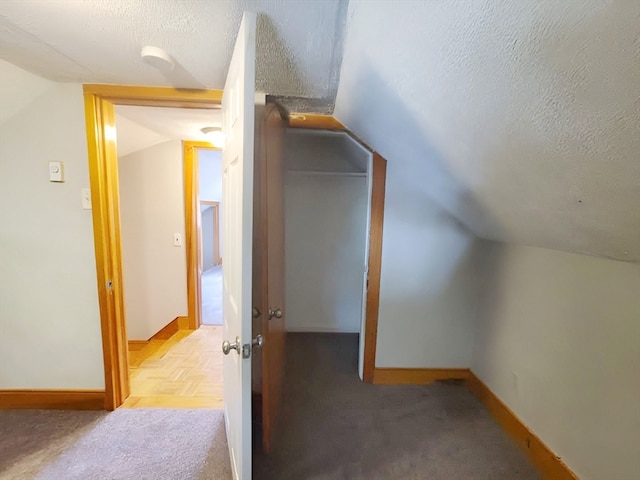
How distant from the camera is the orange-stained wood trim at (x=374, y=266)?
2.01 m

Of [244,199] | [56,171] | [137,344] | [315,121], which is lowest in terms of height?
[137,344]

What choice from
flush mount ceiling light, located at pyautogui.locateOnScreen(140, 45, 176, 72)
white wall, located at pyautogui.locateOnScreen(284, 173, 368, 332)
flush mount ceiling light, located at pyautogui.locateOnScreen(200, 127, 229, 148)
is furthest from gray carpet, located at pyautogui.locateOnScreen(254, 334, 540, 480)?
flush mount ceiling light, located at pyautogui.locateOnScreen(200, 127, 229, 148)

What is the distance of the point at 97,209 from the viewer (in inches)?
65.3

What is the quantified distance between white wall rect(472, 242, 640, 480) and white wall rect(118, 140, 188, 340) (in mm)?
2901

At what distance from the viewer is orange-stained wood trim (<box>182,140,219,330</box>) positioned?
9.41 ft

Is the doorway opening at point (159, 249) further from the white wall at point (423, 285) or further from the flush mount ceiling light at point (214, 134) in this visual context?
the white wall at point (423, 285)

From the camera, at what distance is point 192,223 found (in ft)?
9.62

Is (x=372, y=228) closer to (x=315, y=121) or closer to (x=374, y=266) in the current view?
(x=374, y=266)

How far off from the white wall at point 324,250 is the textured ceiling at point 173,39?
1528 mm

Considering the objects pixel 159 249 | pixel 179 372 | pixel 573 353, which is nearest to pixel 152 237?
pixel 159 249

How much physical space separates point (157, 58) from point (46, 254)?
1.37 meters

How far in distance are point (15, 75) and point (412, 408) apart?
3002mm

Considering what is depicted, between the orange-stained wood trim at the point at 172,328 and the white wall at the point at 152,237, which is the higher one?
the white wall at the point at 152,237

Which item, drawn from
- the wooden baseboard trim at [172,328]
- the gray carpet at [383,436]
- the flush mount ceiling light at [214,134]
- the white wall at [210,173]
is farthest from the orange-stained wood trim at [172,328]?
the flush mount ceiling light at [214,134]
